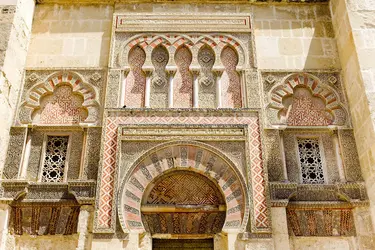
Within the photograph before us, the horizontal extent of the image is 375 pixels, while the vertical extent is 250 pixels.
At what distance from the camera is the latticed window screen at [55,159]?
5124mm

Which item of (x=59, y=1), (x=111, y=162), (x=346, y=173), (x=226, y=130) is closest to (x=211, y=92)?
(x=226, y=130)

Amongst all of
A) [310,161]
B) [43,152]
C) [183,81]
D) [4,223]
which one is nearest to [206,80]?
[183,81]

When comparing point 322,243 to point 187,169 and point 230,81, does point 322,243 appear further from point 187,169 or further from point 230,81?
point 230,81

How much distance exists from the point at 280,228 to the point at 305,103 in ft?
5.76

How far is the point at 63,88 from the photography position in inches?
221

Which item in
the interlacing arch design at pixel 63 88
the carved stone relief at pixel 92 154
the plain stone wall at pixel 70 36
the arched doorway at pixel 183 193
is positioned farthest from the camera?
the plain stone wall at pixel 70 36

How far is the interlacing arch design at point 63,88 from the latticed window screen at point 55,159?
239 millimetres

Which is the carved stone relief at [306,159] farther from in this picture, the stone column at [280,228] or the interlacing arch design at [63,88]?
the interlacing arch design at [63,88]

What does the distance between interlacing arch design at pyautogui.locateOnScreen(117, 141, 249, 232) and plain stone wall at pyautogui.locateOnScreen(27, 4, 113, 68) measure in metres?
1.60

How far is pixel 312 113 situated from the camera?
552 centimetres

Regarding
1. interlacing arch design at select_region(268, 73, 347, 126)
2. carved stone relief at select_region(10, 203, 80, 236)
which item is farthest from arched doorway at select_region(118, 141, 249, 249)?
interlacing arch design at select_region(268, 73, 347, 126)

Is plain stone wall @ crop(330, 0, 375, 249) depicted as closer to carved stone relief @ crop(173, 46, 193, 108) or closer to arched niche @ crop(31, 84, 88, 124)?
carved stone relief @ crop(173, 46, 193, 108)

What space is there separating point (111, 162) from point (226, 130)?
1402mm

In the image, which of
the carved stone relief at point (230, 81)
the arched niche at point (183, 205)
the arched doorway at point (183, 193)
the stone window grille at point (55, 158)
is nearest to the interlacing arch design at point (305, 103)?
the carved stone relief at point (230, 81)
